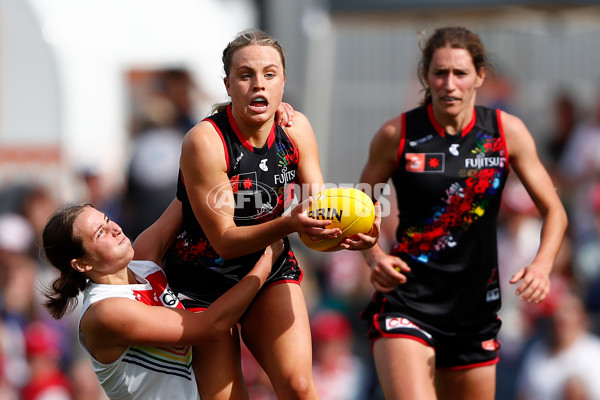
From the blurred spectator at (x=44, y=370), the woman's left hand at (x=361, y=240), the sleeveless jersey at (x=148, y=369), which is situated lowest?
the blurred spectator at (x=44, y=370)

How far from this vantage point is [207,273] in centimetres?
434

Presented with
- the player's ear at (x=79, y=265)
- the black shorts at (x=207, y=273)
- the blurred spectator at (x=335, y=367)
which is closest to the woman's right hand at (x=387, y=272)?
the black shorts at (x=207, y=273)

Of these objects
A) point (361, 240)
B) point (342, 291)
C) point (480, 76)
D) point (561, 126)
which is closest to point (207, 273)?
point (361, 240)

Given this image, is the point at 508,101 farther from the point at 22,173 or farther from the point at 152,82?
the point at 22,173

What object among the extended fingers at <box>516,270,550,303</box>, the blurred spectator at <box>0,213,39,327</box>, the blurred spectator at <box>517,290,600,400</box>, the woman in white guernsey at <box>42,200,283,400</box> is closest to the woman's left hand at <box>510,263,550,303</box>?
the extended fingers at <box>516,270,550,303</box>

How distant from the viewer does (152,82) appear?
11211 mm

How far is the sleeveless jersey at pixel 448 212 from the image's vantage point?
184 inches

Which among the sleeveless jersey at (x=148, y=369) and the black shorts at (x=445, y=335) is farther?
the black shorts at (x=445, y=335)

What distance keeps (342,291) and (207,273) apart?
15.7 feet

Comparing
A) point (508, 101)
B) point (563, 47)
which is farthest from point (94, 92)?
point (563, 47)

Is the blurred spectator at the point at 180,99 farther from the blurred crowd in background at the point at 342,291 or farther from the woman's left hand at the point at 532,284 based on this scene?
the woman's left hand at the point at 532,284

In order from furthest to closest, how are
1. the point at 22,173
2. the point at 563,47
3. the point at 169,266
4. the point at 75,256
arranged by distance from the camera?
the point at 563,47
the point at 22,173
the point at 169,266
the point at 75,256

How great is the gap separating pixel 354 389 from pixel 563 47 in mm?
6850

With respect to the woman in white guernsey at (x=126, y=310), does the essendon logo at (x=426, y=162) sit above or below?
above
